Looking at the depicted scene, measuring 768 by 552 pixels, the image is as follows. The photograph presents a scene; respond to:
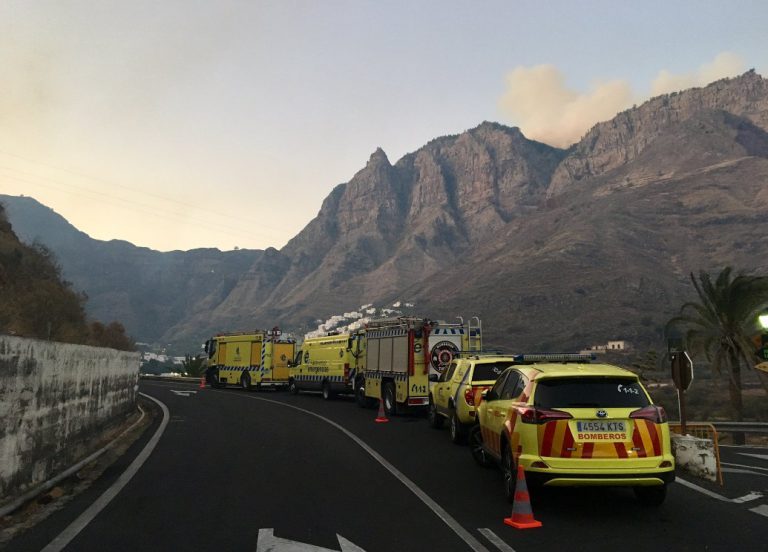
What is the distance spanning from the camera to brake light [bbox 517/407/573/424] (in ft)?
22.5

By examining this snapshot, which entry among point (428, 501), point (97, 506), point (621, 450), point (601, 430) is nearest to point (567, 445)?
point (601, 430)

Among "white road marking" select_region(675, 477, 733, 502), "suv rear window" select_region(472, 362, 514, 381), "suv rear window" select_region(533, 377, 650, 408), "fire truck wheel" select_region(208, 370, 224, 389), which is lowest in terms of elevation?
"white road marking" select_region(675, 477, 733, 502)

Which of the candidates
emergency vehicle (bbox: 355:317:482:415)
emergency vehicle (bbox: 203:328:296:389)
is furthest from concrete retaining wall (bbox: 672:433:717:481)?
emergency vehicle (bbox: 203:328:296:389)

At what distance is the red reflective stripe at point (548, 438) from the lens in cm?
683

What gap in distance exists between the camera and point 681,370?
10625 mm

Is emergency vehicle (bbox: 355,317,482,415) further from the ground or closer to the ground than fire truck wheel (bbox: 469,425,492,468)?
further from the ground

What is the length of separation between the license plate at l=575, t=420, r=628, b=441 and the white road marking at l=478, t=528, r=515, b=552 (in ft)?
4.72

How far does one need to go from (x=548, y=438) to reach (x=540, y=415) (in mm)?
262

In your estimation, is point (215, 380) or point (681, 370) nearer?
point (681, 370)

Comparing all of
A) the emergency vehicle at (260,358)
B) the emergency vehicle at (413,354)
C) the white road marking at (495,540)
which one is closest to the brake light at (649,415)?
the white road marking at (495,540)

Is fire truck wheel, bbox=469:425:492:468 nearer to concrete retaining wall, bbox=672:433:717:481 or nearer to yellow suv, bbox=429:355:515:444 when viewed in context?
yellow suv, bbox=429:355:515:444

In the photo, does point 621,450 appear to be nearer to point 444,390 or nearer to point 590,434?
point 590,434

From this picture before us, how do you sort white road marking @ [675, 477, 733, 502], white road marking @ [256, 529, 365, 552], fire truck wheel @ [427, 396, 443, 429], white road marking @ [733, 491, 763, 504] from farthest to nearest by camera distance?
fire truck wheel @ [427, 396, 443, 429] < white road marking @ [675, 477, 733, 502] < white road marking @ [733, 491, 763, 504] < white road marking @ [256, 529, 365, 552]

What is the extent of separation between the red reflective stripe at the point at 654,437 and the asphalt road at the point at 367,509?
777mm
